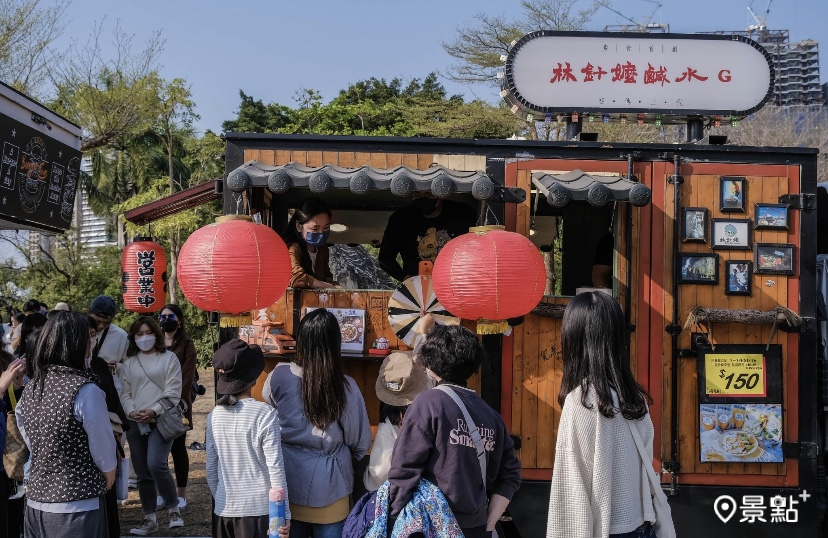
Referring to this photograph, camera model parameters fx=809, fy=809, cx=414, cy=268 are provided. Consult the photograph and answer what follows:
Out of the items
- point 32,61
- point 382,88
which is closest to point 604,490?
point 32,61

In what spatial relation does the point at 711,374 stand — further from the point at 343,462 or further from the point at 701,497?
the point at 343,462

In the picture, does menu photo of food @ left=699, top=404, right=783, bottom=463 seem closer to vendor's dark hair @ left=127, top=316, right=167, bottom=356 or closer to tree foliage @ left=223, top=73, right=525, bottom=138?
vendor's dark hair @ left=127, top=316, right=167, bottom=356

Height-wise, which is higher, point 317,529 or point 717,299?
point 717,299

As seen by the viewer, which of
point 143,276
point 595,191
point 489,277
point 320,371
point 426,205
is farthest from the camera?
point 143,276

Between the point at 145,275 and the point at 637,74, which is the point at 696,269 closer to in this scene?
the point at 637,74

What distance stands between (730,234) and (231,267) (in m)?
4.07

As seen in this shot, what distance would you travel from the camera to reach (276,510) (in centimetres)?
452

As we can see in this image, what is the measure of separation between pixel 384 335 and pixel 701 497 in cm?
294

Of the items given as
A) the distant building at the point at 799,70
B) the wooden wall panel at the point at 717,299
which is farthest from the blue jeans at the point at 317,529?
the distant building at the point at 799,70

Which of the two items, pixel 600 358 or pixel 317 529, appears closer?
pixel 600 358

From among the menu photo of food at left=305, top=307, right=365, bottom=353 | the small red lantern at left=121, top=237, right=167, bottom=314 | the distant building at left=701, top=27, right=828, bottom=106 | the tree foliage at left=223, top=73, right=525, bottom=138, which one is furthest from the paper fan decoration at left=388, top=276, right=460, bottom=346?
the distant building at left=701, top=27, right=828, bottom=106

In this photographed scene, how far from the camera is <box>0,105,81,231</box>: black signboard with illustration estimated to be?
954 cm

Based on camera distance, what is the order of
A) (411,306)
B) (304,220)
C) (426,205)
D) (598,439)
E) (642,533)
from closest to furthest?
1. (598,439)
2. (642,533)
3. (411,306)
4. (304,220)
5. (426,205)

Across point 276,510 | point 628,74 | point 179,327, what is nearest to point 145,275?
point 179,327
